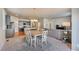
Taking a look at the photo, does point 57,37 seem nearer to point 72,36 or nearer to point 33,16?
point 72,36

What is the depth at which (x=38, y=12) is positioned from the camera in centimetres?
256

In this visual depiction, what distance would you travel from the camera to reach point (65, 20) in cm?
255

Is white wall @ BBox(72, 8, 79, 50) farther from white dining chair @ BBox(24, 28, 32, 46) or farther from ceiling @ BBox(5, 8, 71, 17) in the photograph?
white dining chair @ BBox(24, 28, 32, 46)

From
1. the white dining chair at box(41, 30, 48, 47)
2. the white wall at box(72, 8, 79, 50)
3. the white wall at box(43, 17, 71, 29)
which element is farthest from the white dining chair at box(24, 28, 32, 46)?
the white wall at box(72, 8, 79, 50)

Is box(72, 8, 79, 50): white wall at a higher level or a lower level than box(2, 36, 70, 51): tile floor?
higher

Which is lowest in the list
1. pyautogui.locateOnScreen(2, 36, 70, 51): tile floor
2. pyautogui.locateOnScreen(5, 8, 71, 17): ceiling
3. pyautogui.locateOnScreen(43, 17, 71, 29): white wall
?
pyautogui.locateOnScreen(2, 36, 70, 51): tile floor

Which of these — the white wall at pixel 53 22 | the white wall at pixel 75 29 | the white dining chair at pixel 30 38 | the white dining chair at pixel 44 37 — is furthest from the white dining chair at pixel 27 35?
the white wall at pixel 75 29

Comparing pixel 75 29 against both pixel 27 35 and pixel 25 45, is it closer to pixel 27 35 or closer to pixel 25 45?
pixel 27 35

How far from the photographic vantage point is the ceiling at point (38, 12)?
2.51 metres

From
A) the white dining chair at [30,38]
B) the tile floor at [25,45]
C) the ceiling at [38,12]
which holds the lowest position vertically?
the tile floor at [25,45]

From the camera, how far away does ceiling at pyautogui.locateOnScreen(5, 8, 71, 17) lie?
2512 mm

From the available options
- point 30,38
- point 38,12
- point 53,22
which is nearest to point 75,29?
point 53,22

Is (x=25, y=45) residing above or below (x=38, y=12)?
below

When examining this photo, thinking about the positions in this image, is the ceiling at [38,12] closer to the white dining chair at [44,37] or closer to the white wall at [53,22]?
the white wall at [53,22]
